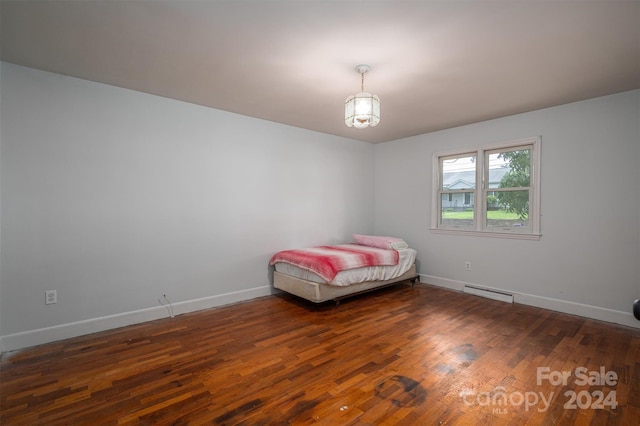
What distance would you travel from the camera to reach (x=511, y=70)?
2.59m

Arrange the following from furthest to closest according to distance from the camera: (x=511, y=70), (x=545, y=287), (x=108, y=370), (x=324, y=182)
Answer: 1. (x=324, y=182)
2. (x=545, y=287)
3. (x=511, y=70)
4. (x=108, y=370)

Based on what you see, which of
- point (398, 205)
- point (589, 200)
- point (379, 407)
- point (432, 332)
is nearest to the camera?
point (379, 407)

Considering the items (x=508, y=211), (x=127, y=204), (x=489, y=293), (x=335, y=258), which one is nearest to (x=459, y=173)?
(x=508, y=211)

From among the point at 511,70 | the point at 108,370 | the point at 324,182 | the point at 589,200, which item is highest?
the point at 511,70

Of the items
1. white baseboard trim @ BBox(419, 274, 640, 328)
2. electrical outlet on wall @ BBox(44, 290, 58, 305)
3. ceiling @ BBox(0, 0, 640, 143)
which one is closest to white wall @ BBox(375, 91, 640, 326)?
white baseboard trim @ BBox(419, 274, 640, 328)

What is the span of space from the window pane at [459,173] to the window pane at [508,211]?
15.3 inches

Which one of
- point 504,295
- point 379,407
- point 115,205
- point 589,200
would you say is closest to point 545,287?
point 504,295

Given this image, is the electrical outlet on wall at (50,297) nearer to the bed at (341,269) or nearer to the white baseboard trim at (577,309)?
the bed at (341,269)

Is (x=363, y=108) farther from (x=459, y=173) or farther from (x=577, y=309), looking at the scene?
(x=577, y=309)

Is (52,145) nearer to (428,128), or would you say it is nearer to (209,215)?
(209,215)

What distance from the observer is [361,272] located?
3.83 meters

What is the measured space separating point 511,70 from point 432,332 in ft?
8.34

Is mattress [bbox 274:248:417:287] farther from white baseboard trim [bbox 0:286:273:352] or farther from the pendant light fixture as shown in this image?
the pendant light fixture

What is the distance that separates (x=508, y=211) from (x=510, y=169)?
0.58m
